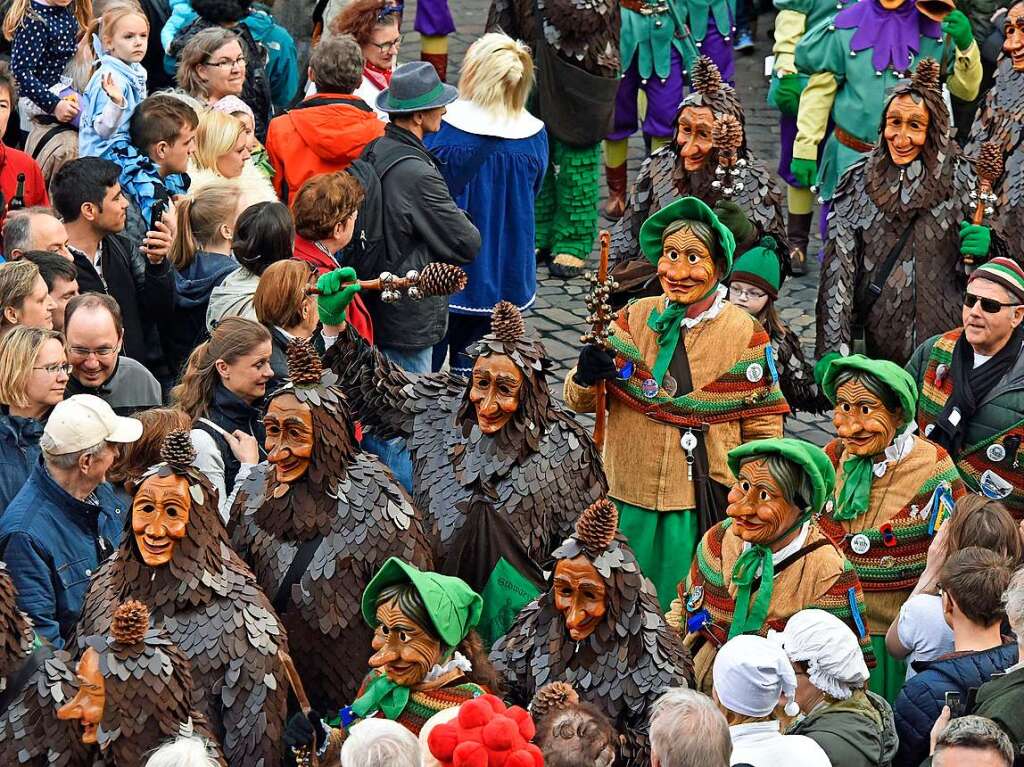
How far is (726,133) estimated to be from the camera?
8.36 m

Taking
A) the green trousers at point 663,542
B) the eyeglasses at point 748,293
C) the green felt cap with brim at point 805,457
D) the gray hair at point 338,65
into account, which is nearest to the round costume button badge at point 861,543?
the green felt cap with brim at point 805,457

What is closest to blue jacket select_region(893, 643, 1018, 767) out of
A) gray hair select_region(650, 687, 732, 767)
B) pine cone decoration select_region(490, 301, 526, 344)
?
gray hair select_region(650, 687, 732, 767)

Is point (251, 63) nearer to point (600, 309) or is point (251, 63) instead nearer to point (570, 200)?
point (570, 200)

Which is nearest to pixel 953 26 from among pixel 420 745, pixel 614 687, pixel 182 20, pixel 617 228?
pixel 617 228

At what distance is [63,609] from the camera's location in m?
6.03

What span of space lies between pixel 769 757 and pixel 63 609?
2444mm

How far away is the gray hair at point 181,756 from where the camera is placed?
467cm

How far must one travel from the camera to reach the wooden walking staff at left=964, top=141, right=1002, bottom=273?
27.2ft

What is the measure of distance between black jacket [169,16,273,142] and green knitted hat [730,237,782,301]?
11.8ft

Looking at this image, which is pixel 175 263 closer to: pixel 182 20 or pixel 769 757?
pixel 182 20

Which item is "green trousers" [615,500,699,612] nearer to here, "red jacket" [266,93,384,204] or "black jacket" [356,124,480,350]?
"black jacket" [356,124,480,350]

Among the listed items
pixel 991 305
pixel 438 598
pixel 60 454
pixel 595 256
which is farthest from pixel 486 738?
pixel 595 256

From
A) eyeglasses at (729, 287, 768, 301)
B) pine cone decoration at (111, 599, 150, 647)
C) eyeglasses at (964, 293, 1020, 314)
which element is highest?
pine cone decoration at (111, 599, 150, 647)

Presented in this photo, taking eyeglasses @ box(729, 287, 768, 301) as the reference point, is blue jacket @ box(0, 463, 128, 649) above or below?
above
